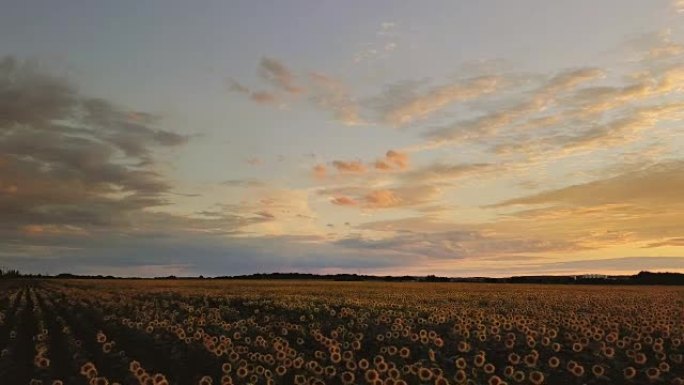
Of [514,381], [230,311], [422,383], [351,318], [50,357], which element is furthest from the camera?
[230,311]

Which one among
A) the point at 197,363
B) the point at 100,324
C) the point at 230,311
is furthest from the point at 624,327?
the point at 100,324

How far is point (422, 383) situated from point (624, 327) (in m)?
10.4

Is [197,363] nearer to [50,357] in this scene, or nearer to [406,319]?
[50,357]

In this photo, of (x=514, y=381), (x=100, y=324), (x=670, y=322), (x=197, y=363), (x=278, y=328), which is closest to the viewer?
(x=514, y=381)

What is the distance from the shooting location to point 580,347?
1725cm

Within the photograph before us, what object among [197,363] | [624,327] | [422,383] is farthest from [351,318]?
[422,383]

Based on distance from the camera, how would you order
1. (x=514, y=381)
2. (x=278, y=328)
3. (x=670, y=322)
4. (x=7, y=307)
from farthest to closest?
(x=7, y=307) → (x=278, y=328) → (x=670, y=322) → (x=514, y=381)

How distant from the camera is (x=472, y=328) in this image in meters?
20.9

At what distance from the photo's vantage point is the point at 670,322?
2197cm

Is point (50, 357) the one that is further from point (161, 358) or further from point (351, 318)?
point (351, 318)

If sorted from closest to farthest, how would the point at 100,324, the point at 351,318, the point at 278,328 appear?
the point at 278,328 < the point at 351,318 < the point at 100,324

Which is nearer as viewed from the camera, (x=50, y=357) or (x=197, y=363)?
(x=197, y=363)

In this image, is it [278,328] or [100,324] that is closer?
[278,328]

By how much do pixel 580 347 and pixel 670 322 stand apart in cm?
668
